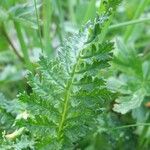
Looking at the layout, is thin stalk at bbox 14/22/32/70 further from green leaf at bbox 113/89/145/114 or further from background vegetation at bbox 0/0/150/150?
green leaf at bbox 113/89/145/114

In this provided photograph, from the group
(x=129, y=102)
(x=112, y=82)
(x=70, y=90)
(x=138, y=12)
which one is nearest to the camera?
(x=70, y=90)

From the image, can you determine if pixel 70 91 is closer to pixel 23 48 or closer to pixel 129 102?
pixel 129 102

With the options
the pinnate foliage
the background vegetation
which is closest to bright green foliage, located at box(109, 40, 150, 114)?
the background vegetation

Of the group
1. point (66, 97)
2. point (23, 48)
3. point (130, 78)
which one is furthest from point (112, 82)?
point (66, 97)

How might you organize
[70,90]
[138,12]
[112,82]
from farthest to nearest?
[138,12] < [112,82] < [70,90]

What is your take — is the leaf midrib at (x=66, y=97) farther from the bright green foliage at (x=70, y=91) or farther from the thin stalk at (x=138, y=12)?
the thin stalk at (x=138, y=12)

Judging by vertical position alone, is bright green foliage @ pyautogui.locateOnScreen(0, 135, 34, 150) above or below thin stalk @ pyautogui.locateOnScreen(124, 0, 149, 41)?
below

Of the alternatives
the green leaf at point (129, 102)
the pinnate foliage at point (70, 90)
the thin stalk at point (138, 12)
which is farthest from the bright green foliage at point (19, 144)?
the thin stalk at point (138, 12)
